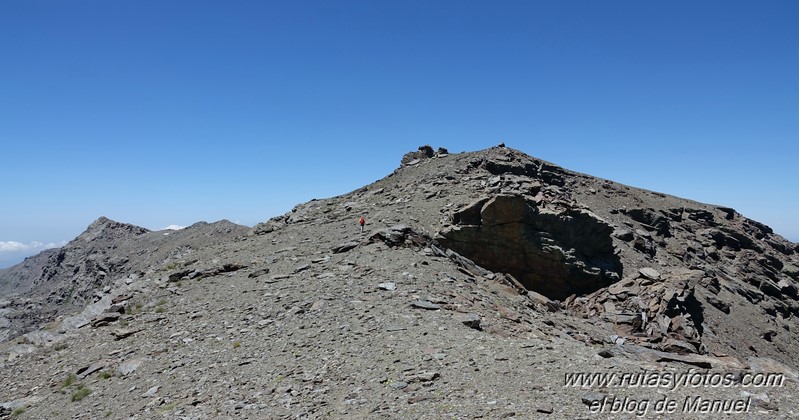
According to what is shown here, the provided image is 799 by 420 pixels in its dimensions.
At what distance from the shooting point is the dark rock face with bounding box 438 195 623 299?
2891 cm

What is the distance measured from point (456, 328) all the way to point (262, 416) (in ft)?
22.0

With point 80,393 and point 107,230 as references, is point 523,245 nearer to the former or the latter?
point 80,393

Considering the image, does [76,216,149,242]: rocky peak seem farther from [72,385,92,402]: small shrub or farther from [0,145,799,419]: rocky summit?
[72,385,92,402]: small shrub

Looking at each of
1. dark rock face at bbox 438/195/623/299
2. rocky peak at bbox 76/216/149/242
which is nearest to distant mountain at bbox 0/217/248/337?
rocky peak at bbox 76/216/149/242

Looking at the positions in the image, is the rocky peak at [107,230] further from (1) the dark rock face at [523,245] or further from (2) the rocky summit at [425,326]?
(1) the dark rock face at [523,245]

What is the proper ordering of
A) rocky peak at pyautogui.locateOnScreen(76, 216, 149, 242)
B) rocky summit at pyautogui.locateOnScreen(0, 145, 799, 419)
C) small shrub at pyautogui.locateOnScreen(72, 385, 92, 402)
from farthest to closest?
rocky peak at pyautogui.locateOnScreen(76, 216, 149, 242) < small shrub at pyautogui.locateOnScreen(72, 385, 92, 402) < rocky summit at pyautogui.locateOnScreen(0, 145, 799, 419)

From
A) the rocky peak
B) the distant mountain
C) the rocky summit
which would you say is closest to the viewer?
the rocky summit

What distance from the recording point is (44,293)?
8175 cm

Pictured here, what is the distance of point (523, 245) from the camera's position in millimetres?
29219

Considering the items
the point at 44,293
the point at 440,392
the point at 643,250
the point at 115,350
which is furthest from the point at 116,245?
the point at 440,392

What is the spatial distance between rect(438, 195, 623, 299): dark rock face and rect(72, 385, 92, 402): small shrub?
1817 centimetres

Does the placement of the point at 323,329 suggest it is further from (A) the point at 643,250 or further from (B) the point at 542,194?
(A) the point at 643,250

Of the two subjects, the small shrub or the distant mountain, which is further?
the distant mountain

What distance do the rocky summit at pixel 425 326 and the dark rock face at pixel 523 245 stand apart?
0.32 feet
